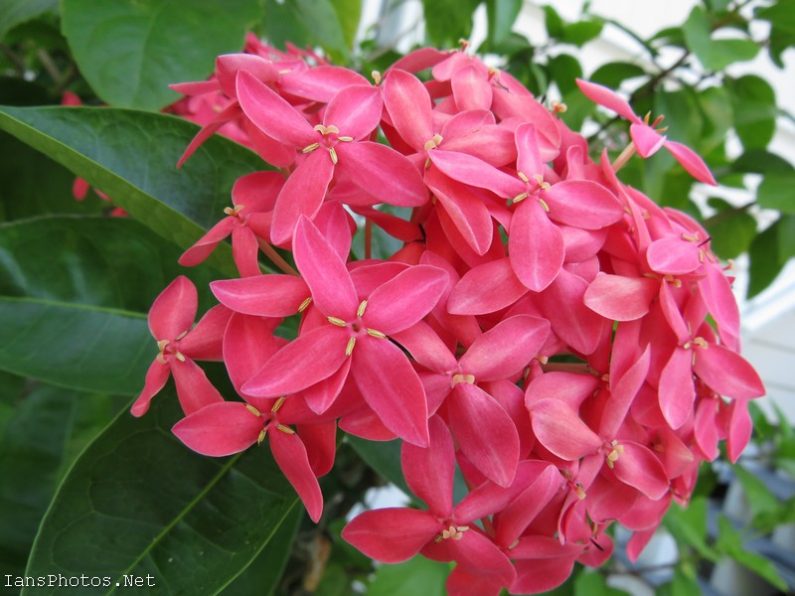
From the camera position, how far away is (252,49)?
61 centimetres

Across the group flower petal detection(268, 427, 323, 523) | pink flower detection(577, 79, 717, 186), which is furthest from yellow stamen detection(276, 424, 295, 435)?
pink flower detection(577, 79, 717, 186)

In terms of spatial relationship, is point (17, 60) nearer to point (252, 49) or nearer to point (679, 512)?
point (252, 49)

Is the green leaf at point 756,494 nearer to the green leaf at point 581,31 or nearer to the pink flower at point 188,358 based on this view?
the green leaf at point 581,31

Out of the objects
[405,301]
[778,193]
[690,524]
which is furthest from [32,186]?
[690,524]

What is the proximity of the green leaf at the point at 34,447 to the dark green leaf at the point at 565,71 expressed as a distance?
0.57 metres

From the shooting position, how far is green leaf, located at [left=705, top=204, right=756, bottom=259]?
78cm

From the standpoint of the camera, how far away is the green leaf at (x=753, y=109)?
2.40 ft

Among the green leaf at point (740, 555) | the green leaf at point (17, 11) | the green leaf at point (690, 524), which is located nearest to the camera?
the green leaf at point (17, 11)

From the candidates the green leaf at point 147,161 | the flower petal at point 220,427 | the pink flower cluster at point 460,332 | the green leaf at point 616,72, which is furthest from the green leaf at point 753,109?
the flower petal at point 220,427

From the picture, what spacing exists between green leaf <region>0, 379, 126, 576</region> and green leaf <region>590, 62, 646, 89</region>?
61 cm

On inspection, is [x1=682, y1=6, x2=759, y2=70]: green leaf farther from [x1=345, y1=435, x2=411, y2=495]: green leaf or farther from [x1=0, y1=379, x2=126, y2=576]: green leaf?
[x1=0, y1=379, x2=126, y2=576]: green leaf

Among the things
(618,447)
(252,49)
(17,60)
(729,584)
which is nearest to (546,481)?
(618,447)

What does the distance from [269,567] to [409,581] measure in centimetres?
30

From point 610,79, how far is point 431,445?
1.87 ft
